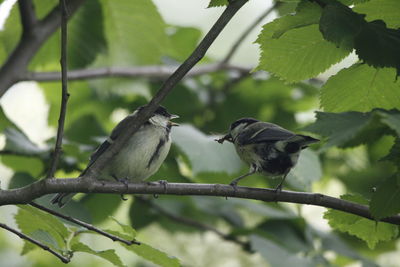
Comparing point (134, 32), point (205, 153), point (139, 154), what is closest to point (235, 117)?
point (134, 32)

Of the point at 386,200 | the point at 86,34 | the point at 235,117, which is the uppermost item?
the point at 235,117

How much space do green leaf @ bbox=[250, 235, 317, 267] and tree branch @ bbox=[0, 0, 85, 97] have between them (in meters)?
1.45

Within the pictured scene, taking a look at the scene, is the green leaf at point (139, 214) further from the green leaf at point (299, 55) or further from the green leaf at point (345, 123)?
the green leaf at point (345, 123)

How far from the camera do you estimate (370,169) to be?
4.15 metres

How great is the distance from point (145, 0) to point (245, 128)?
2.53ft

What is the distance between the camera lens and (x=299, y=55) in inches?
64.0

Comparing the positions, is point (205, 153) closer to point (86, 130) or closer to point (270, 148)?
point (270, 148)

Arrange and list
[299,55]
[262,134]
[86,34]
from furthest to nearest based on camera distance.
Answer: [86,34] → [262,134] → [299,55]

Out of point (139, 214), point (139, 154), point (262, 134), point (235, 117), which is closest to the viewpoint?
point (262, 134)

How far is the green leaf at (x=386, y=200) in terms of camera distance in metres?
1.47

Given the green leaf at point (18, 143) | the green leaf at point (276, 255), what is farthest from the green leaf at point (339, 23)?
the green leaf at point (276, 255)

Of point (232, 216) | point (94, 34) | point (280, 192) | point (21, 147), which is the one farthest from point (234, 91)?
point (280, 192)

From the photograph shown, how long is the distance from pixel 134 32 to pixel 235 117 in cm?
116

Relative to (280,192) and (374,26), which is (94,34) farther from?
(374,26)
